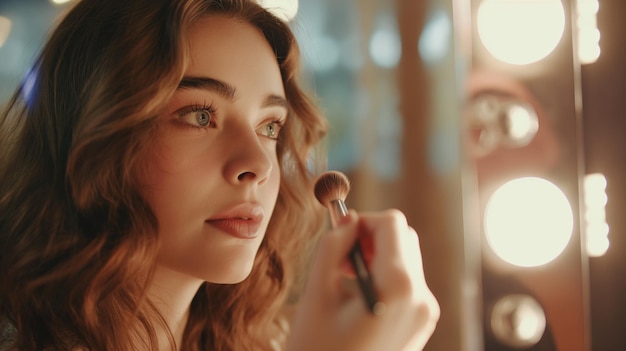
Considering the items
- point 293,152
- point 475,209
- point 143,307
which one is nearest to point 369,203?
point 293,152

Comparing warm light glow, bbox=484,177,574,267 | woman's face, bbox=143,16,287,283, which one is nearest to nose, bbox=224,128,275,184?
woman's face, bbox=143,16,287,283

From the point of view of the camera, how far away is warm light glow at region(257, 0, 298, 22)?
2.39 feet

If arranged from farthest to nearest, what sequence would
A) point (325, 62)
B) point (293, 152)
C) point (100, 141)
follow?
point (325, 62) → point (293, 152) → point (100, 141)

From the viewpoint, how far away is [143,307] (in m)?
0.60

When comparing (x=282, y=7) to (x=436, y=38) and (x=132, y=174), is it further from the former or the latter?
(x=132, y=174)

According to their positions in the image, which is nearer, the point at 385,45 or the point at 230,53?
the point at 230,53

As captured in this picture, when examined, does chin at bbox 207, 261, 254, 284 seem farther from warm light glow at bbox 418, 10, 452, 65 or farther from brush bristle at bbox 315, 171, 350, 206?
warm light glow at bbox 418, 10, 452, 65

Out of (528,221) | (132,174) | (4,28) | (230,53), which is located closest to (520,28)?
(528,221)

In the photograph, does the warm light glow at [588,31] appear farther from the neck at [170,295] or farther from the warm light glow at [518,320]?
the neck at [170,295]

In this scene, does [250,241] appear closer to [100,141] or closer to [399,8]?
[100,141]

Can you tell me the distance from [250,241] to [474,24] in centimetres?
33

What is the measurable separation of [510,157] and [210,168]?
1.04 ft

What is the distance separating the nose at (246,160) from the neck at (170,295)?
13cm

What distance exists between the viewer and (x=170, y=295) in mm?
621
